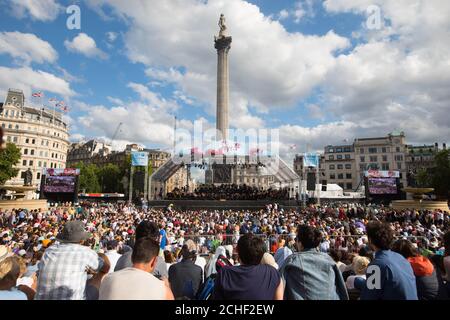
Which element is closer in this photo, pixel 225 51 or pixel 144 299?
pixel 144 299

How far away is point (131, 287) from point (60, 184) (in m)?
39.5

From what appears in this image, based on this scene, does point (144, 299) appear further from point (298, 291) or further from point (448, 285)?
point (448, 285)

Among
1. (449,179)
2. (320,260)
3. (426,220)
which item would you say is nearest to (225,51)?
(426,220)

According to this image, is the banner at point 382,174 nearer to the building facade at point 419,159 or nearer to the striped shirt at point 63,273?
the striped shirt at point 63,273

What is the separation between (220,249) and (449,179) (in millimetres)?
57444

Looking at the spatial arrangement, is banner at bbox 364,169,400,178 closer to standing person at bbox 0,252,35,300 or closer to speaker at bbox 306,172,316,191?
speaker at bbox 306,172,316,191

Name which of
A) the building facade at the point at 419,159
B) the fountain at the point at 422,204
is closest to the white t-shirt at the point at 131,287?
the fountain at the point at 422,204

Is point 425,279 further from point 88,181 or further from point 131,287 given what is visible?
point 88,181

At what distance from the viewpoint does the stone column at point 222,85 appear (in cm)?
4478

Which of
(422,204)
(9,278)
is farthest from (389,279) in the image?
(422,204)

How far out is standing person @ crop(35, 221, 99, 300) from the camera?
2.87 metres

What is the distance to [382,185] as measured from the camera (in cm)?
A: 3547

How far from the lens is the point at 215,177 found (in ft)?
136

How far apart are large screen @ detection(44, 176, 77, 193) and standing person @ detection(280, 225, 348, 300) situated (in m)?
38.9
